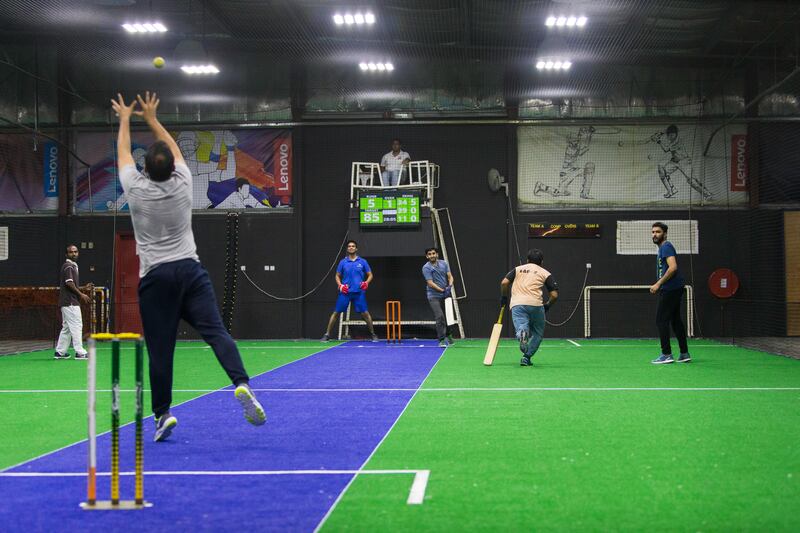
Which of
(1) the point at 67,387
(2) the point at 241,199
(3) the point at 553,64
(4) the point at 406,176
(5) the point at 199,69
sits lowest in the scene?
(1) the point at 67,387

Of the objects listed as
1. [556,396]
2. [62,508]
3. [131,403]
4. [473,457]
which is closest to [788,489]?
[473,457]

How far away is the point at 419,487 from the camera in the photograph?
4.95 m

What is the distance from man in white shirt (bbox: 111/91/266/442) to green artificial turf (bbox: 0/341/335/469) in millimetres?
1161

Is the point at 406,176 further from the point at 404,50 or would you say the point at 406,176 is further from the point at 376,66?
the point at 404,50

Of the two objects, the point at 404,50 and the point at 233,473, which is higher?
the point at 404,50

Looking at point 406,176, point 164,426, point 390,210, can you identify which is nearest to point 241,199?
point 390,210

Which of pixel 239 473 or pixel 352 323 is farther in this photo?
pixel 352 323

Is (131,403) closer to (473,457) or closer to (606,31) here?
(473,457)

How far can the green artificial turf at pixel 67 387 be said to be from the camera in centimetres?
696

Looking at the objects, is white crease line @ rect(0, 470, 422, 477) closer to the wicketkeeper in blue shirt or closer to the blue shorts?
the wicketkeeper in blue shirt

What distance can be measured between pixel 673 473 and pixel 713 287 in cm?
1633

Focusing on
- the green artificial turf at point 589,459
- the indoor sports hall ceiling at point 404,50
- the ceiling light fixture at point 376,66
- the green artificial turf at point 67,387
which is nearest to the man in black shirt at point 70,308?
the green artificial turf at point 67,387

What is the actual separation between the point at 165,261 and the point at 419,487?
2455 mm

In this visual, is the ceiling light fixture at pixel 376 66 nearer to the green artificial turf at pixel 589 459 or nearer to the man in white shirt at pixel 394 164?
the man in white shirt at pixel 394 164
